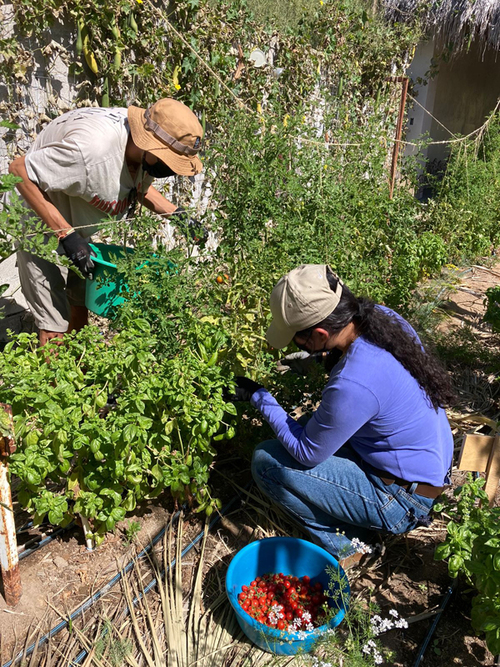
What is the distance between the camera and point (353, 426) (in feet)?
6.26

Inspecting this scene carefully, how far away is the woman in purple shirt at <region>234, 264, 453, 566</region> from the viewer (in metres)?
1.91

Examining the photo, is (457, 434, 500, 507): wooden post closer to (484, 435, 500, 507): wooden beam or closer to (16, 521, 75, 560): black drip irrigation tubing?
(484, 435, 500, 507): wooden beam

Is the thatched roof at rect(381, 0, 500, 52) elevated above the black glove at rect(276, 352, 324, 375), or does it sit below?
above

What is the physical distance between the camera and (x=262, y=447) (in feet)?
7.59

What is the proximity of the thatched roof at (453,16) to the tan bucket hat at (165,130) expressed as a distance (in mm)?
7243

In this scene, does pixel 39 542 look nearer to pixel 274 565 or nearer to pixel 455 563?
pixel 274 565

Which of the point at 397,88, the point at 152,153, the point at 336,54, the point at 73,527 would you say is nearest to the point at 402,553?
the point at 73,527

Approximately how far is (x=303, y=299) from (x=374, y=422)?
0.52 meters

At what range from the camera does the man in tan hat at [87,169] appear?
241cm

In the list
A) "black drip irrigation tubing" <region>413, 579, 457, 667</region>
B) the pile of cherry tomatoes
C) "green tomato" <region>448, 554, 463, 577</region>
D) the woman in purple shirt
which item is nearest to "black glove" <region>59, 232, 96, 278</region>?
the woman in purple shirt

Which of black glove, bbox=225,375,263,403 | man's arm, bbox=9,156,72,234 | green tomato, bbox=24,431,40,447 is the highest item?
man's arm, bbox=9,156,72,234

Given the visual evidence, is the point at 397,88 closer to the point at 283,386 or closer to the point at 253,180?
the point at 253,180

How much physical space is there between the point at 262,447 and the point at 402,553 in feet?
2.51

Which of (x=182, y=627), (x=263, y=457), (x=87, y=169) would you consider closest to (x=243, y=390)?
(x=263, y=457)
